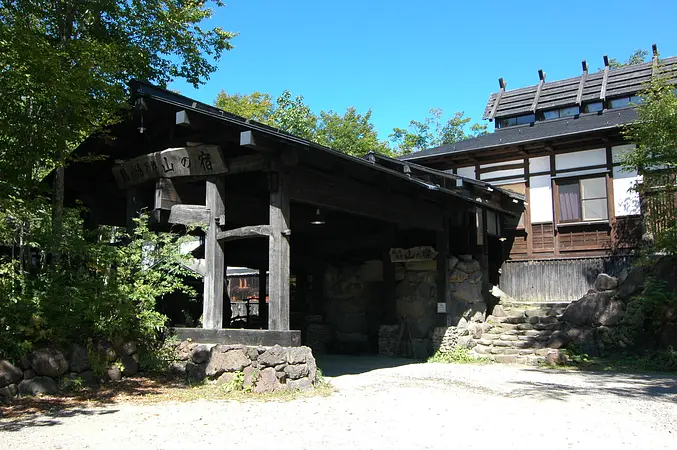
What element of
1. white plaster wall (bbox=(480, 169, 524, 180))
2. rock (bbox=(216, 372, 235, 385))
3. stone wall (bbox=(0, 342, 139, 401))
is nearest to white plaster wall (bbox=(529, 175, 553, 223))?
white plaster wall (bbox=(480, 169, 524, 180))

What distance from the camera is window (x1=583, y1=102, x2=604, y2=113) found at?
67.8 ft

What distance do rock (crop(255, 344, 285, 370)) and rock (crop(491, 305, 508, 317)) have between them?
29.2 ft

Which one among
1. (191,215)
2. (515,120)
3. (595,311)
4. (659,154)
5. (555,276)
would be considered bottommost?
(595,311)

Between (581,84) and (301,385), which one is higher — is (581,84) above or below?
above

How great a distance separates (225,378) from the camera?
8.78 metres

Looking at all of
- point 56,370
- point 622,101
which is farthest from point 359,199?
point 622,101

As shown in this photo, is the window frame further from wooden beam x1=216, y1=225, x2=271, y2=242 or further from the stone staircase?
wooden beam x1=216, y1=225, x2=271, y2=242

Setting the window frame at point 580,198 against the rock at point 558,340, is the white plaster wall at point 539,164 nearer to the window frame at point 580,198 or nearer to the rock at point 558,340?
the window frame at point 580,198

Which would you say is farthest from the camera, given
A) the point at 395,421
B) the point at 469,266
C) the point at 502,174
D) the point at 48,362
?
the point at 502,174

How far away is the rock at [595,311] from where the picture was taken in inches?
534

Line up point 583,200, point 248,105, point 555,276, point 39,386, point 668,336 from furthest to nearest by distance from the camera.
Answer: point 248,105 < point 583,200 < point 555,276 < point 668,336 < point 39,386

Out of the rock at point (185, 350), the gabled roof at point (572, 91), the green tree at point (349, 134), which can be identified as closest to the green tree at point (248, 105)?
the green tree at point (349, 134)

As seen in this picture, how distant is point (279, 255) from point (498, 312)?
8.81m

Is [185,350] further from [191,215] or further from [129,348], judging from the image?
[191,215]
